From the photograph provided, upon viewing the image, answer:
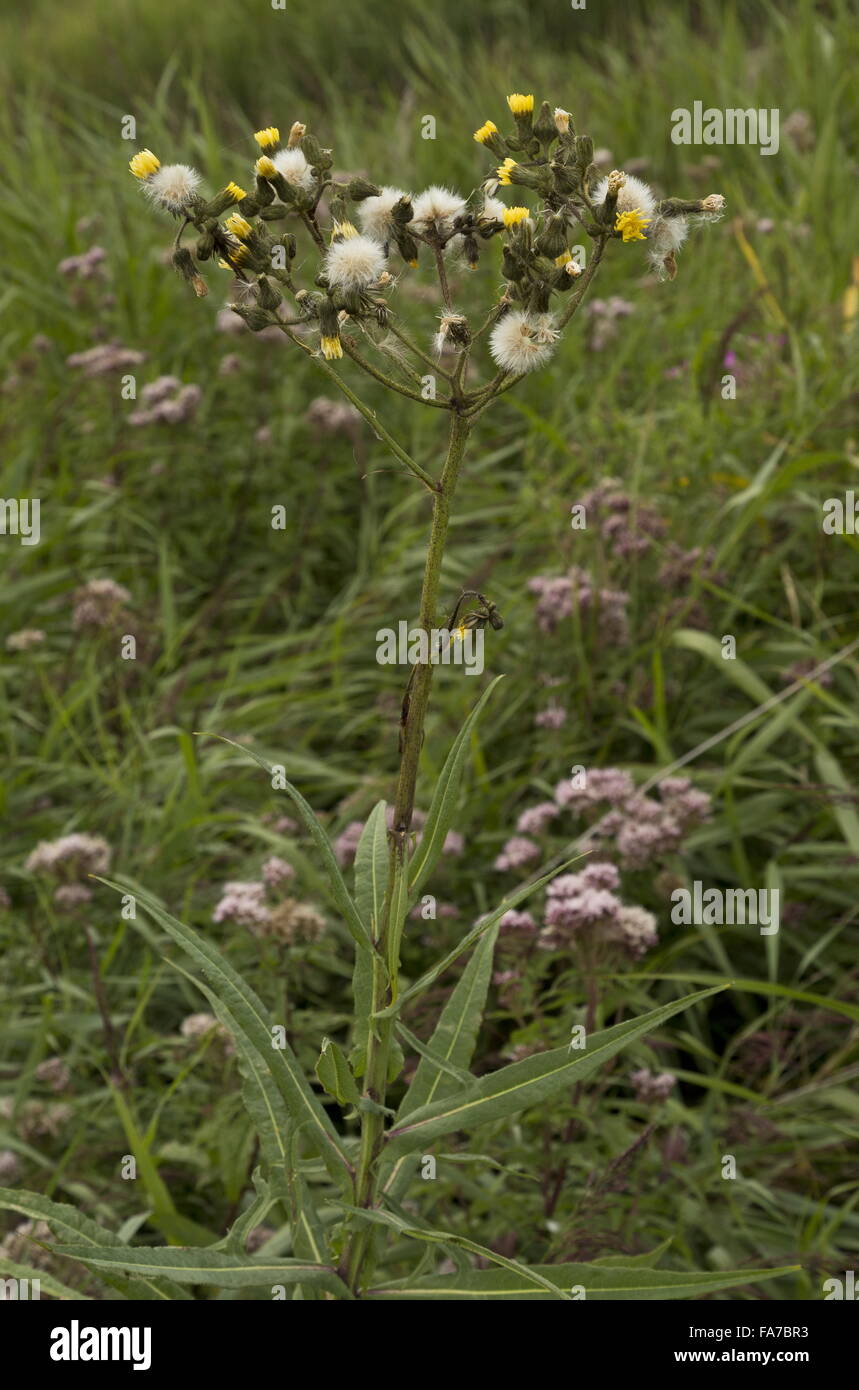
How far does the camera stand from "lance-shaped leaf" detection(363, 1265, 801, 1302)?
4.34 feet

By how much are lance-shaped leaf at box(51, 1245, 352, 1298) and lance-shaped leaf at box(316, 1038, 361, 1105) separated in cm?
19

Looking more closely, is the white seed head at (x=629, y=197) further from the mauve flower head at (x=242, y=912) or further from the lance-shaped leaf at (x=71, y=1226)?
the mauve flower head at (x=242, y=912)

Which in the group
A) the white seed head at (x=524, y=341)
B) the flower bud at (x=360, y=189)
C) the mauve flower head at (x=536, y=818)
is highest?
the flower bud at (x=360, y=189)

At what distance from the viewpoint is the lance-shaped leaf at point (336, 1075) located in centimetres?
134

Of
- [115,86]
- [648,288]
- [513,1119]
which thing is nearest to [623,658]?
[513,1119]

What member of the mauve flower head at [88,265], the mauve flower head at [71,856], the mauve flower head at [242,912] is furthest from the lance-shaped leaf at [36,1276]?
the mauve flower head at [88,265]

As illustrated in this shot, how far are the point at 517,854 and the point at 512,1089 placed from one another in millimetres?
1014

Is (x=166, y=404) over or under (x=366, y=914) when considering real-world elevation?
over

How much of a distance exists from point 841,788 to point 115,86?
930cm

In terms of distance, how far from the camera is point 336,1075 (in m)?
1.36

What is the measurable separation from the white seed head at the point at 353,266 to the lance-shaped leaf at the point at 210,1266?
3.05 feet

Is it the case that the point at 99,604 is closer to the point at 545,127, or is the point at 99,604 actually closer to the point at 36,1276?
the point at 36,1276

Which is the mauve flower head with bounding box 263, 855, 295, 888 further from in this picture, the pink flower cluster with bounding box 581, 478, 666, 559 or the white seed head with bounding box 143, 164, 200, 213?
the white seed head with bounding box 143, 164, 200, 213

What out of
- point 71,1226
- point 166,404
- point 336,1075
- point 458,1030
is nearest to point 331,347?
point 336,1075
